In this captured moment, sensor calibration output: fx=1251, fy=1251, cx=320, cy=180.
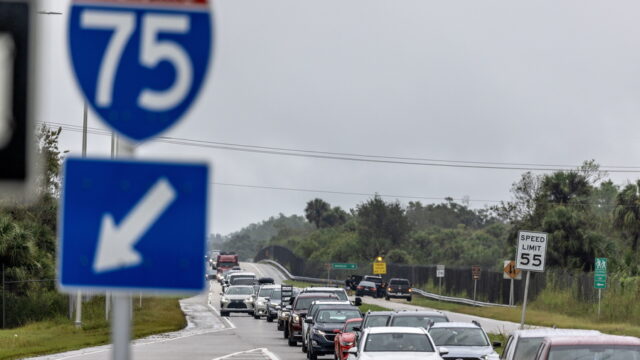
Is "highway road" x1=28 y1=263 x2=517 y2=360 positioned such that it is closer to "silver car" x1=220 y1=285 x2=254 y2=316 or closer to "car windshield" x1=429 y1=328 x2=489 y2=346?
"silver car" x1=220 y1=285 x2=254 y2=316

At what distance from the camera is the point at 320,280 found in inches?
5037

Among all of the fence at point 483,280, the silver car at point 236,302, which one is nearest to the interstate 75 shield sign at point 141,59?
the fence at point 483,280

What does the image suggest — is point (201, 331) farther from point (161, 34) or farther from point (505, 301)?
point (161, 34)

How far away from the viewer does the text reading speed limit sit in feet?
104

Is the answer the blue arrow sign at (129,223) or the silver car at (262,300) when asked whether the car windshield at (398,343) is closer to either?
the blue arrow sign at (129,223)

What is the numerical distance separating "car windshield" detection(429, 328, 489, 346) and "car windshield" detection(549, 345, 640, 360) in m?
10.4

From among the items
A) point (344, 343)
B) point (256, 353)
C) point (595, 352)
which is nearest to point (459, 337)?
point (344, 343)

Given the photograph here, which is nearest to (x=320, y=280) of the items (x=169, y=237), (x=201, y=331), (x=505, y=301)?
(x=505, y=301)

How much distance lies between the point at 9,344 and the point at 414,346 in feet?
62.9

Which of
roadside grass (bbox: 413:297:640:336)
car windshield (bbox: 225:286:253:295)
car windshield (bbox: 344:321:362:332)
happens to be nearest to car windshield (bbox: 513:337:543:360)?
car windshield (bbox: 344:321:362:332)

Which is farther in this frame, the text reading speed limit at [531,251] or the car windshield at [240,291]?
the car windshield at [240,291]

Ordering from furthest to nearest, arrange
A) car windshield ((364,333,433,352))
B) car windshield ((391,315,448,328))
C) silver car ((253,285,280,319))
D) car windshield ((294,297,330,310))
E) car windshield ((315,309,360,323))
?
1. silver car ((253,285,280,319))
2. car windshield ((294,297,330,310))
3. car windshield ((315,309,360,323))
4. car windshield ((391,315,448,328))
5. car windshield ((364,333,433,352))

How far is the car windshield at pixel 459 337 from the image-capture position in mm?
25828

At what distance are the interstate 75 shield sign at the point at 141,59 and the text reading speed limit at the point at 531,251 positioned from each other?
88.3 ft
